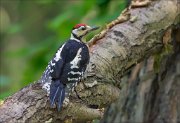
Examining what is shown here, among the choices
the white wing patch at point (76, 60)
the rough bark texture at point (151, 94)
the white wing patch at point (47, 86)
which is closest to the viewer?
the white wing patch at point (47, 86)

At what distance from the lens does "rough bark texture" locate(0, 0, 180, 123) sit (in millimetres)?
2736

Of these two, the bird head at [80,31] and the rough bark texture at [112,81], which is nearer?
the rough bark texture at [112,81]

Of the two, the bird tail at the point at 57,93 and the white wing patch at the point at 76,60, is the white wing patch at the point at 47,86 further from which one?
the white wing patch at the point at 76,60

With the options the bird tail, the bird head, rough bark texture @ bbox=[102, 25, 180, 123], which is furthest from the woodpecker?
rough bark texture @ bbox=[102, 25, 180, 123]

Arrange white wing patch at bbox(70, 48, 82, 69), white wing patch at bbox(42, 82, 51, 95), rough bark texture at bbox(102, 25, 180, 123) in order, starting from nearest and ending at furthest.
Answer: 1. white wing patch at bbox(42, 82, 51, 95)
2. white wing patch at bbox(70, 48, 82, 69)
3. rough bark texture at bbox(102, 25, 180, 123)

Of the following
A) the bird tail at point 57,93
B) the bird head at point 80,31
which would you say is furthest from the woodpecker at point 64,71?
the bird head at point 80,31

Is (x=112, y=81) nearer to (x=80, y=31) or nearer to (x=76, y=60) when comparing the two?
(x=76, y=60)

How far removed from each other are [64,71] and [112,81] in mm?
365

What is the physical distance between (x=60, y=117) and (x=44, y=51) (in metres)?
1.58

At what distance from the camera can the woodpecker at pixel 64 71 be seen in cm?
284

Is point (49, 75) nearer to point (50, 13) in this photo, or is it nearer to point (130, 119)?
point (130, 119)

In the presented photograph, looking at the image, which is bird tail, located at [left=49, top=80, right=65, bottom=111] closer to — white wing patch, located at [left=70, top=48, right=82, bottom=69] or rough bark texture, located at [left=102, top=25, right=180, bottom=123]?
white wing patch, located at [left=70, top=48, right=82, bottom=69]

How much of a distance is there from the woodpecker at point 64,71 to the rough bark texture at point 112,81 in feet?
0.17

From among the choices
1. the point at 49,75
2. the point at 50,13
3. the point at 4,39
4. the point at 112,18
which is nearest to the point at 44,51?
the point at 112,18
